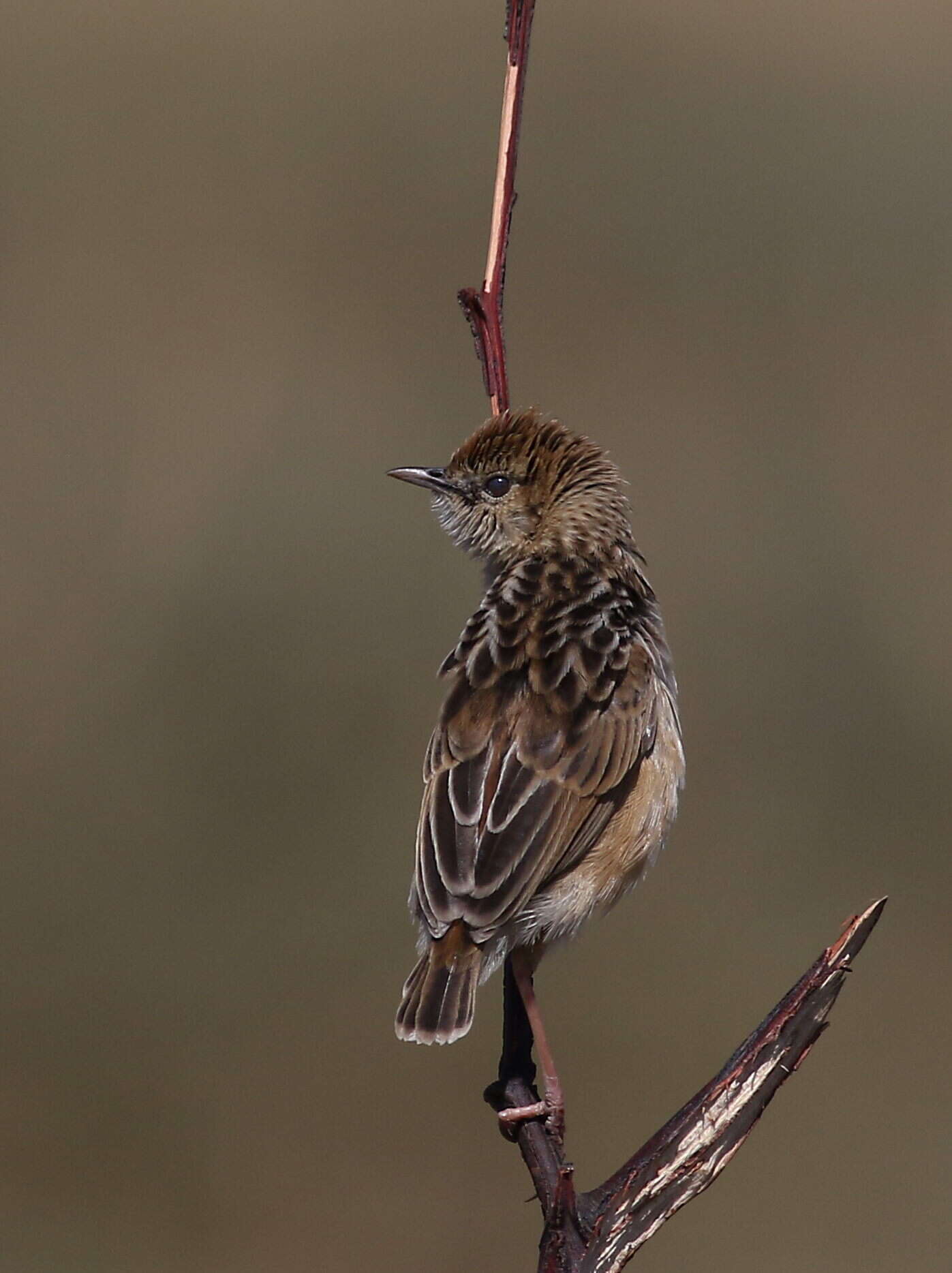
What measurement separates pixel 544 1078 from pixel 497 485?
1970mm

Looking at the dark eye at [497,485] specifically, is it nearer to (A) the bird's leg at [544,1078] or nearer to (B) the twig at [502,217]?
(B) the twig at [502,217]

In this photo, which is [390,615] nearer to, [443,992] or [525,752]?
[525,752]

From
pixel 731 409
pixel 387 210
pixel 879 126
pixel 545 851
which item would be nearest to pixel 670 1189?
pixel 545 851

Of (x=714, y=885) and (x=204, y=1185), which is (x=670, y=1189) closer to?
(x=204, y=1185)

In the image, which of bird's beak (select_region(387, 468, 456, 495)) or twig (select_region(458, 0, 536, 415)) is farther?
bird's beak (select_region(387, 468, 456, 495))

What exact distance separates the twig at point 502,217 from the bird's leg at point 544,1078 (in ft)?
4.91

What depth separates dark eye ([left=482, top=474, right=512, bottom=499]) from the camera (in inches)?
192

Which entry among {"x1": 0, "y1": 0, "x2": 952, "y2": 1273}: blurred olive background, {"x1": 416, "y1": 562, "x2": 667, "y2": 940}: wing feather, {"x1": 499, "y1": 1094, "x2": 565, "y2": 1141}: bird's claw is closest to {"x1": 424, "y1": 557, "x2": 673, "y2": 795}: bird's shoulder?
{"x1": 416, "y1": 562, "x2": 667, "y2": 940}: wing feather

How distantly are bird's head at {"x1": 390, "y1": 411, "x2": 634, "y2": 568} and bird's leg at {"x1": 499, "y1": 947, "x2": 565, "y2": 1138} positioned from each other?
1488 millimetres

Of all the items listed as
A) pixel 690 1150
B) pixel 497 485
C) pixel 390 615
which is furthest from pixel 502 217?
pixel 390 615

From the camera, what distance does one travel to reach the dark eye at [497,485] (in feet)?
16.0

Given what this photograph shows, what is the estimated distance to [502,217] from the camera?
370 centimetres

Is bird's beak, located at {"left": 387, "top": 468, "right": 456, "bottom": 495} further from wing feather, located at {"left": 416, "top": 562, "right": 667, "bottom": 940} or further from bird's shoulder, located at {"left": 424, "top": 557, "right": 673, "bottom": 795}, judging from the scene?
wing feather, located at {"left": 416, "top": 562, "right": 667, "bottom": 940}

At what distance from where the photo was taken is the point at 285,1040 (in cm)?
910
